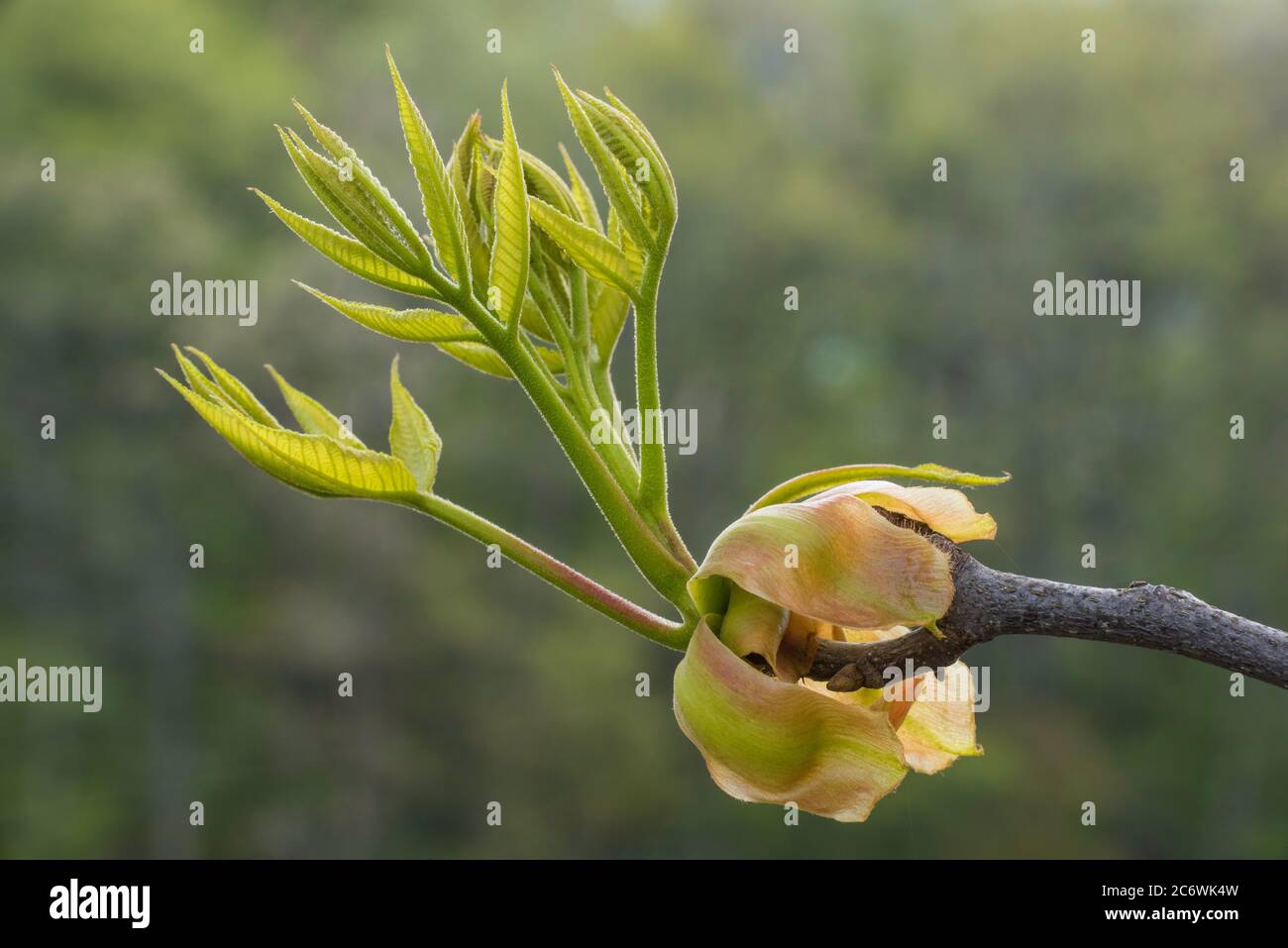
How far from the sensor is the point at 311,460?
57.8 inches

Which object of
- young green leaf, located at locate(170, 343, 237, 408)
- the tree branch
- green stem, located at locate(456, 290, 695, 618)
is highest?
young green leaf, located at locate(170, 343, 237, 408)

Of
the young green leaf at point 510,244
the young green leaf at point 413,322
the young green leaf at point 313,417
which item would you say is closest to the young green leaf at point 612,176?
the young green leaf at point 510,244

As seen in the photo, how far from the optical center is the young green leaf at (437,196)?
144 centimetres

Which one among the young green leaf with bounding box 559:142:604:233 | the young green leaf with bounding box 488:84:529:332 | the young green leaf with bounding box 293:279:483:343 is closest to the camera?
the young green leaf with bounding box 488:84:529:332

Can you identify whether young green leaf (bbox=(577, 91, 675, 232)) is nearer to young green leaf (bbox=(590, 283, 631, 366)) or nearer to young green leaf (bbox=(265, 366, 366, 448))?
young green leaf (bbox=(590, 283, 631, 366))

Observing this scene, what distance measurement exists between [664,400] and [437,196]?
950 inches

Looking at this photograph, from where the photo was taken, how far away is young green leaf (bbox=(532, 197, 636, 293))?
1508 mm

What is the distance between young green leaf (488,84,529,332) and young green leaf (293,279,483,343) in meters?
0.07

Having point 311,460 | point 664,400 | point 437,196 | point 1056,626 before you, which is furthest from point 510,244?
point 664,400

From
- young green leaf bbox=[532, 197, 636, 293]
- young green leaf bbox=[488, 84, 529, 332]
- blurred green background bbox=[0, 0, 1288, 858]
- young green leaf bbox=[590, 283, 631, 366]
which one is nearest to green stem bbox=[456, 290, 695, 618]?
young green leaf bbox=[488, 84, 529, 332]

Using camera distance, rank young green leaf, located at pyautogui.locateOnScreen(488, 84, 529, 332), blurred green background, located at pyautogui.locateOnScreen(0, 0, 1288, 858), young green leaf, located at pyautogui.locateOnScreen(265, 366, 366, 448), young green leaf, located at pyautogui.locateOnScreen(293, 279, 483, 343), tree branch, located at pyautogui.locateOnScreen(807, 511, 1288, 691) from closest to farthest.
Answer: tree branch, located at pyautogui.locateOnScreen(807, 511, 1288, 691) → young green leaf, located at pyautogui.locateOnScreen(488, 84, 529, 332) → young green leaf, located at pyautogui.locateOnScreen(293, 279, 483, 343) → young green leaf, located at pyautogui.locateOnScreen(265, 366, 366, 448) → blurred green background, located at pyautogui.locateOnScreen(0, 0, 1288, 858)

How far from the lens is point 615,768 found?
21672mm

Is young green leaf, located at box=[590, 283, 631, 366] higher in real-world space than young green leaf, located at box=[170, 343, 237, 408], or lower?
higher
